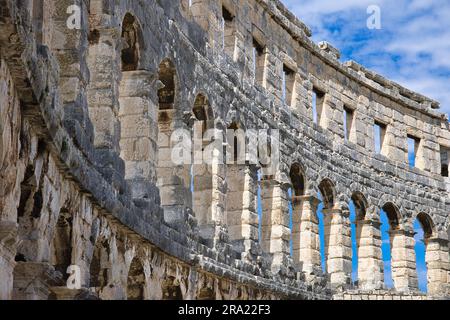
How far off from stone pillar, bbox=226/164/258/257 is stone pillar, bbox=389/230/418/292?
7.71 m

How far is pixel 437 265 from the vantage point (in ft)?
82.3

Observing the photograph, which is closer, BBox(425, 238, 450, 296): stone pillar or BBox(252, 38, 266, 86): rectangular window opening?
BBox(252, 38, 266, 86): rectangular window opening

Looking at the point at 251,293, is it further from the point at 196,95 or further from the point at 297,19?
the point at 297,19

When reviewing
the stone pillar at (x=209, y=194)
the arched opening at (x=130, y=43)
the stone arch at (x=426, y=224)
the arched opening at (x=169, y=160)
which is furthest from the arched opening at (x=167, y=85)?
the stone arch at (x=426, y=224)

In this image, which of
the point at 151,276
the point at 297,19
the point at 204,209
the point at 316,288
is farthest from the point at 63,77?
the point at 297,19

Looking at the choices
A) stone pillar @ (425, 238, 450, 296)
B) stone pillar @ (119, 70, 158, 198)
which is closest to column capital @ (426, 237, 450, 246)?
stone pillar @ (425, 238, 450, 296)

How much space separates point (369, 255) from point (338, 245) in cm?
154

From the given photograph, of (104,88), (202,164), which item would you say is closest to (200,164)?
(202,164)

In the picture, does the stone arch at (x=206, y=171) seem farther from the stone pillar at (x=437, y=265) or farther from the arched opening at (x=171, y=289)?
the stone pillar at (x=437, y=265)

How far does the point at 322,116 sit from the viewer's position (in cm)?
2247

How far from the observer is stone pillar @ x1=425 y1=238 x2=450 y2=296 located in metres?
24.9

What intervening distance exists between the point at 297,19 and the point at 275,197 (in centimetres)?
490

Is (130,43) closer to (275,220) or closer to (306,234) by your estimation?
(275,220)

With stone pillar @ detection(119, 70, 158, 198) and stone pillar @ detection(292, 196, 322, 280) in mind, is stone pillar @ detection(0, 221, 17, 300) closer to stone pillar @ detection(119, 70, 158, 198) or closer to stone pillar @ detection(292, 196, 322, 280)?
stone pillar @ detection(119, 70, 158, 198)
